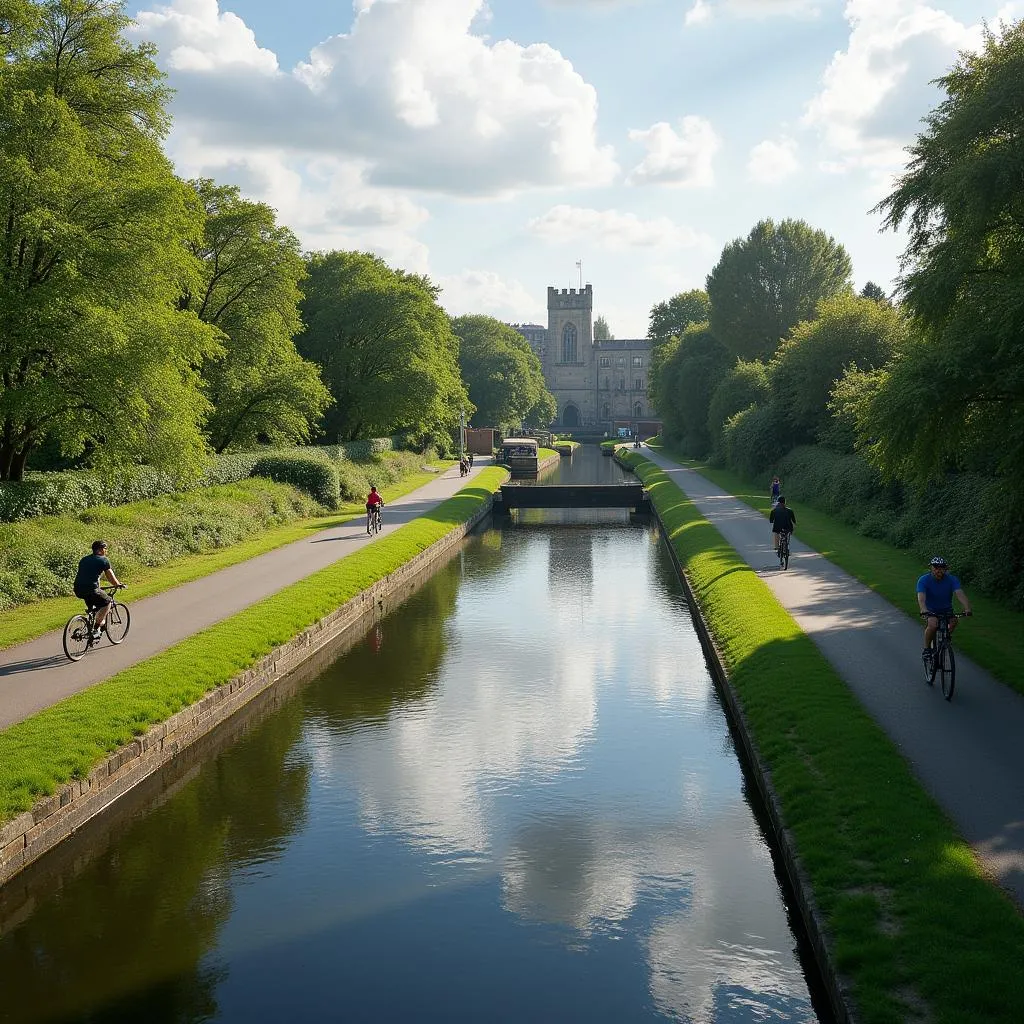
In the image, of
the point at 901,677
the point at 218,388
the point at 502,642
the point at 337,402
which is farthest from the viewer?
the point at 337,402

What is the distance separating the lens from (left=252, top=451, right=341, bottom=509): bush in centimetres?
3756

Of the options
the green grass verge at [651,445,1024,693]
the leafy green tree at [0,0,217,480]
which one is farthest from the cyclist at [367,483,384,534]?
the green grass verge at [651,445,1024,693]

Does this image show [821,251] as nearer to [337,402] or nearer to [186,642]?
[337,402]

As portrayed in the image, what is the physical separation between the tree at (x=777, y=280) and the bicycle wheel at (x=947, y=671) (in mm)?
54946

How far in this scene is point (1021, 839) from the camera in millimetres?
8672

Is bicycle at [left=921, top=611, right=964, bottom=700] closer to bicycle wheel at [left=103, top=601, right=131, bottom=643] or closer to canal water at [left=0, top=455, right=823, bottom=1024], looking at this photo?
canal water at [left=0, top=455, right=823, bottom=1024]

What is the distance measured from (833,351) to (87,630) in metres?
34.2

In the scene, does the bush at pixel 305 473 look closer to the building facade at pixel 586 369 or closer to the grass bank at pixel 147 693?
the grass bank at pixel 147 693

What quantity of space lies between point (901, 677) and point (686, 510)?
23547mm

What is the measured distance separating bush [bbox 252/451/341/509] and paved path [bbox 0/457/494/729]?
6436mm

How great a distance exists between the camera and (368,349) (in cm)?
5253

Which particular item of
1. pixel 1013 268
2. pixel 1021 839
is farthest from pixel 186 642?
pixel 1013 268

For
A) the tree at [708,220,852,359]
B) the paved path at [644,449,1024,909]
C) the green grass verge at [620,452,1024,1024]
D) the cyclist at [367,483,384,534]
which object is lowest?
the green grass verge at [620,452,1024,1024]

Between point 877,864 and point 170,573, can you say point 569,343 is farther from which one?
point 877,864
